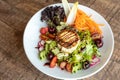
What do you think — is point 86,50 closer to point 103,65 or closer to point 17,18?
point 103,65

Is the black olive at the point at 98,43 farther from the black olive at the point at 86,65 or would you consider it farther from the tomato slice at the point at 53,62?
the tomato slice at the point at 53,62

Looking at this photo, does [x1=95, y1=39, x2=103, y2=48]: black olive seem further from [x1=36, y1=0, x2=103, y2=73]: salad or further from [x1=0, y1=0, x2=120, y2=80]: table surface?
[x1=0, y1=0, x2=120, y2=80]: table surface

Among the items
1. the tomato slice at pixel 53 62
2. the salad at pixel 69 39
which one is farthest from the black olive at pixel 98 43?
the tomato slice at pixel 53 62

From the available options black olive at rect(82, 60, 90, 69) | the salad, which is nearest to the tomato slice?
the salad

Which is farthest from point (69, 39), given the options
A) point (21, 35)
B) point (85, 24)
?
point (21, 35)

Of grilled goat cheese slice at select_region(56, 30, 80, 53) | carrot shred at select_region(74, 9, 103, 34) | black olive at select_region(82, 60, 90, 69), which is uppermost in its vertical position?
carrot shred at select_region(74, 9, 103, 34)

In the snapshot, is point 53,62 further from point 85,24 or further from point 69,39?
point 85,24

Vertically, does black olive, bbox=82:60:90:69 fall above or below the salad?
below

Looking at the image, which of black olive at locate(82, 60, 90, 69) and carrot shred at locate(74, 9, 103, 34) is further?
carrot shred at locate(74, 9, 103, 34)
